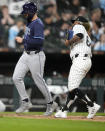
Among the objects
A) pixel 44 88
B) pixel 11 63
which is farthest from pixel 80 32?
pixel 11 63

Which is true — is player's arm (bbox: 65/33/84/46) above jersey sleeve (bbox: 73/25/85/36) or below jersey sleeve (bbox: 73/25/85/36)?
below

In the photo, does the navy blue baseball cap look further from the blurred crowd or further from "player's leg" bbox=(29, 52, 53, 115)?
the blurred crowd

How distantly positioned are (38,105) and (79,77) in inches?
196

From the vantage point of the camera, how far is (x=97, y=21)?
14164mm

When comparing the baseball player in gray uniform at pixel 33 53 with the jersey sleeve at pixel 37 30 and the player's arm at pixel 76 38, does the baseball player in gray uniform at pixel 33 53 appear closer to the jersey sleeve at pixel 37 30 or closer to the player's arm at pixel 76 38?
the jersey sleeve at pixel 37 30

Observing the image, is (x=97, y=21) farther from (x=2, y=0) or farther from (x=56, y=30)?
(x=2, y=0)

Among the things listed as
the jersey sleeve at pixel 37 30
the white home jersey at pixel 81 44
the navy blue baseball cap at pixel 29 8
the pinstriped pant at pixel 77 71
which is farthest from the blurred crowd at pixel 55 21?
the pinstriped pant at pixel 77 71

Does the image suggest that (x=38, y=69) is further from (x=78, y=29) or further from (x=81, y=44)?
(x=78, y=29)

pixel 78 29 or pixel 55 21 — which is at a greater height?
pixel 78 29

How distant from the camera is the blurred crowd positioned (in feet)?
46.3

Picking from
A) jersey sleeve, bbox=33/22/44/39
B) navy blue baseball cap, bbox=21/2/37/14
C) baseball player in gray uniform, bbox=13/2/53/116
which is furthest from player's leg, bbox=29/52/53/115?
navy blue baseball cap, bbox=21/2/37/14

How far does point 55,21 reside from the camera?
14.2m

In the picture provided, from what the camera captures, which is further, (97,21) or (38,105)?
(97,21)

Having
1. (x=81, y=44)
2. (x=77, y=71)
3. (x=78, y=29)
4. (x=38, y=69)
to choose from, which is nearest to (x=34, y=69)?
(x=38, y=69)
